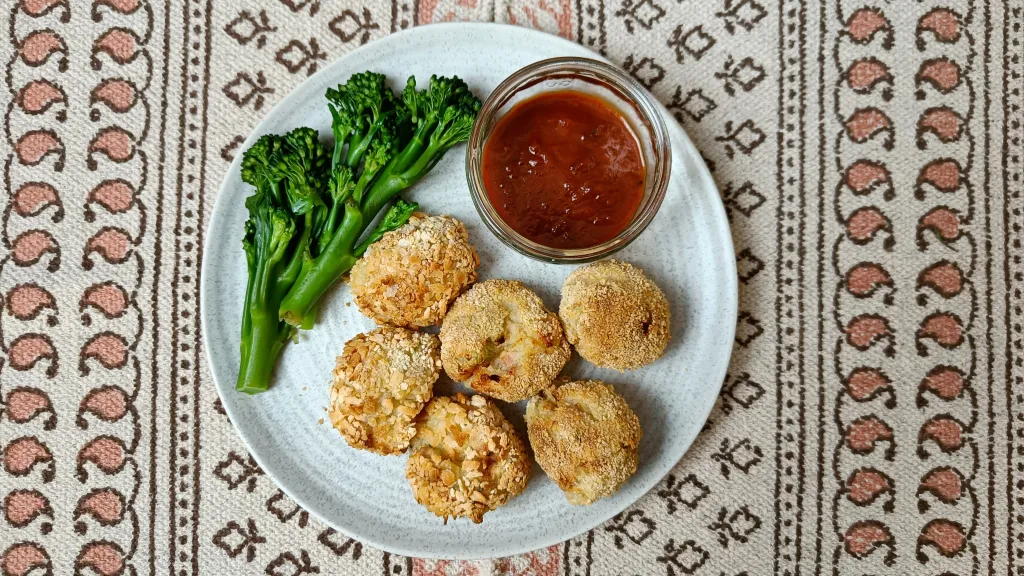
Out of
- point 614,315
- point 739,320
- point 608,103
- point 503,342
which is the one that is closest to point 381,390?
point 503,342

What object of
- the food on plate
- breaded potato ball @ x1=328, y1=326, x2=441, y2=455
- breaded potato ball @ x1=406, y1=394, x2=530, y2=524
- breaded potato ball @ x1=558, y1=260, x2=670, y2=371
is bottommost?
breaded potato ball @ x1=406, y1=394, x2=530, y2=524

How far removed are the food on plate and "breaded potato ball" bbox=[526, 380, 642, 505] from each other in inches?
29.7

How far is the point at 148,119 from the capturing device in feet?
7.62

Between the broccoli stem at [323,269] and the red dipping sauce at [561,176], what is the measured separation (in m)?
0.46

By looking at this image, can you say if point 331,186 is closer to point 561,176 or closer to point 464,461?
point 561,176

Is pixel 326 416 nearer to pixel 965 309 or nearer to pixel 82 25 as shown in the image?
pixel 82 25

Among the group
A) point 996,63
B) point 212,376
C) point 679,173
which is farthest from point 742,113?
point 212,376

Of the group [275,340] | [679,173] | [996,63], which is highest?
[996,63]

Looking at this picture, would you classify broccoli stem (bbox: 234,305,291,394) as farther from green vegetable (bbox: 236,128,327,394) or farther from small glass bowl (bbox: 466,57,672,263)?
small glass bowl (bbox: 466,57,672,263)

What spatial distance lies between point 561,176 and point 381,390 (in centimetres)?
82

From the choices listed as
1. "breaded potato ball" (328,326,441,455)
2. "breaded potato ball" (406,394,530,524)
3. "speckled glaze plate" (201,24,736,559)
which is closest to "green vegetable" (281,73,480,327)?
"speckled glaze plate" (201,24,736,559)

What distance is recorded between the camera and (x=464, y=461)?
6.65 feet

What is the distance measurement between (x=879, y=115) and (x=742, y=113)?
1.56 ft

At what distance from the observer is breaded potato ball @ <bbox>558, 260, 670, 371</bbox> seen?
2.02 metres
